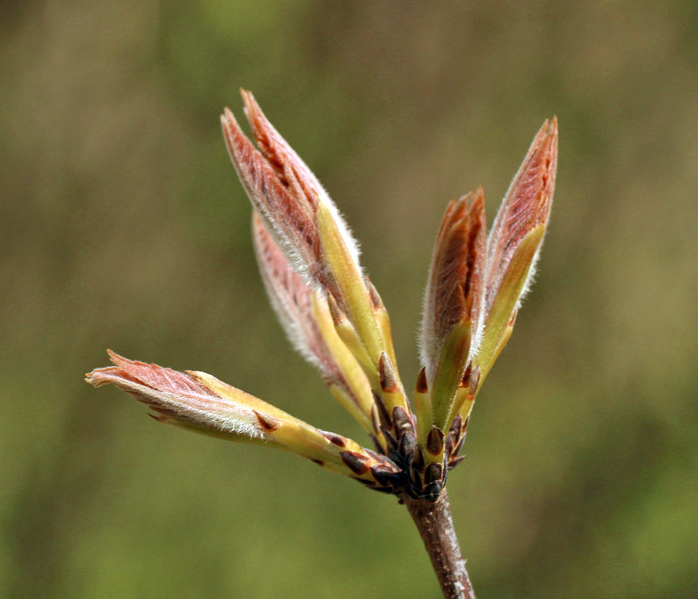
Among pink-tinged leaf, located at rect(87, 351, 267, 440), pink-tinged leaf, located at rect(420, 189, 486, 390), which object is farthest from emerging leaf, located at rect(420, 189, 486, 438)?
pink-tinged leaf, located at rect(87, 351, 267, 440)

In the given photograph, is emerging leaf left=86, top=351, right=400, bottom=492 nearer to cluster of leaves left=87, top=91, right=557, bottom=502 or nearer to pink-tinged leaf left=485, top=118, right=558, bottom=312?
cluster of leaves left=87, top=91, right=557, bottom=502

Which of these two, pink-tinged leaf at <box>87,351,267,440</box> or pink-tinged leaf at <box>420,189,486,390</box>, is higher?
pink-tinged leaf at <box>420,189,486,390</box>

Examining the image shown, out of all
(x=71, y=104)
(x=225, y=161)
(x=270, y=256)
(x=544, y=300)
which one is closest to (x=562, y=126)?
(x=544, y=300)

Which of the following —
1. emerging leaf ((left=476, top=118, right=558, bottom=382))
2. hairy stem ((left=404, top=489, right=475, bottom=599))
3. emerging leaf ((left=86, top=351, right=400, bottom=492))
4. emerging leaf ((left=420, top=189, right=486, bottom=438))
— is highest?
emerging leaf ((left=476, top=118, right=558, bottom=382))

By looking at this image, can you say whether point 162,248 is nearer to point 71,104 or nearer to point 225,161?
point 225,161

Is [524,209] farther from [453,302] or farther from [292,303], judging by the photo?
[292,303]
